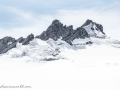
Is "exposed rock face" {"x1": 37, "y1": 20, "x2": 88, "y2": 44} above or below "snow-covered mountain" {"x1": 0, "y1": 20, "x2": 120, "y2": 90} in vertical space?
above

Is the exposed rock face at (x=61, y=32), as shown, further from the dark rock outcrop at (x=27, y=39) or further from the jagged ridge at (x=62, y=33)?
the dark rock outcrop at (x=27, y=39)

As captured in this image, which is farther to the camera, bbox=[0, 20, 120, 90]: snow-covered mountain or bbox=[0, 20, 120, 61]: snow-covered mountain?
bbox=[0, 20, 120, 61]: snow-covered mountain

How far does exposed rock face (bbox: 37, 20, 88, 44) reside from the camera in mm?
90250

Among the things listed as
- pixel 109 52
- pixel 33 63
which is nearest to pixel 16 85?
pixel 33 63

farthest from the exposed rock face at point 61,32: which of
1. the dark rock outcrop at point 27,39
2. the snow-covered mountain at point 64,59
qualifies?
the dark rock outcrop at point 27,39

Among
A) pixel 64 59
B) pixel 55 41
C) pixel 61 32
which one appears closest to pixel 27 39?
pixel 55 41

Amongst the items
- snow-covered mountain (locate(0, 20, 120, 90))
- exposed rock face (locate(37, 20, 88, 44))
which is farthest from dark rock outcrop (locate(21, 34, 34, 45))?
exposed rock face (locate(37, 20, 88, 44))

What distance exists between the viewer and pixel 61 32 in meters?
96.0

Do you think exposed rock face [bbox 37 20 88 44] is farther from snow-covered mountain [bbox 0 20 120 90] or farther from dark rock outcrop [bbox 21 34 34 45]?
dark rock outcrop [bbox 21 34 34 45]

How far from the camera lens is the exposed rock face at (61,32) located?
90.2 m

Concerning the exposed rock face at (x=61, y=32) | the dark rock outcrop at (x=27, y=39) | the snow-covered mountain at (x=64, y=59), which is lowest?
the snow-covered mountain at (x=64, y=59)

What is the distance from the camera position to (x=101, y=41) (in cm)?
8406

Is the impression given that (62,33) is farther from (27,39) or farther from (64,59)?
(64,59)

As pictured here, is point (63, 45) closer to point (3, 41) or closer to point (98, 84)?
point (3, 41)
